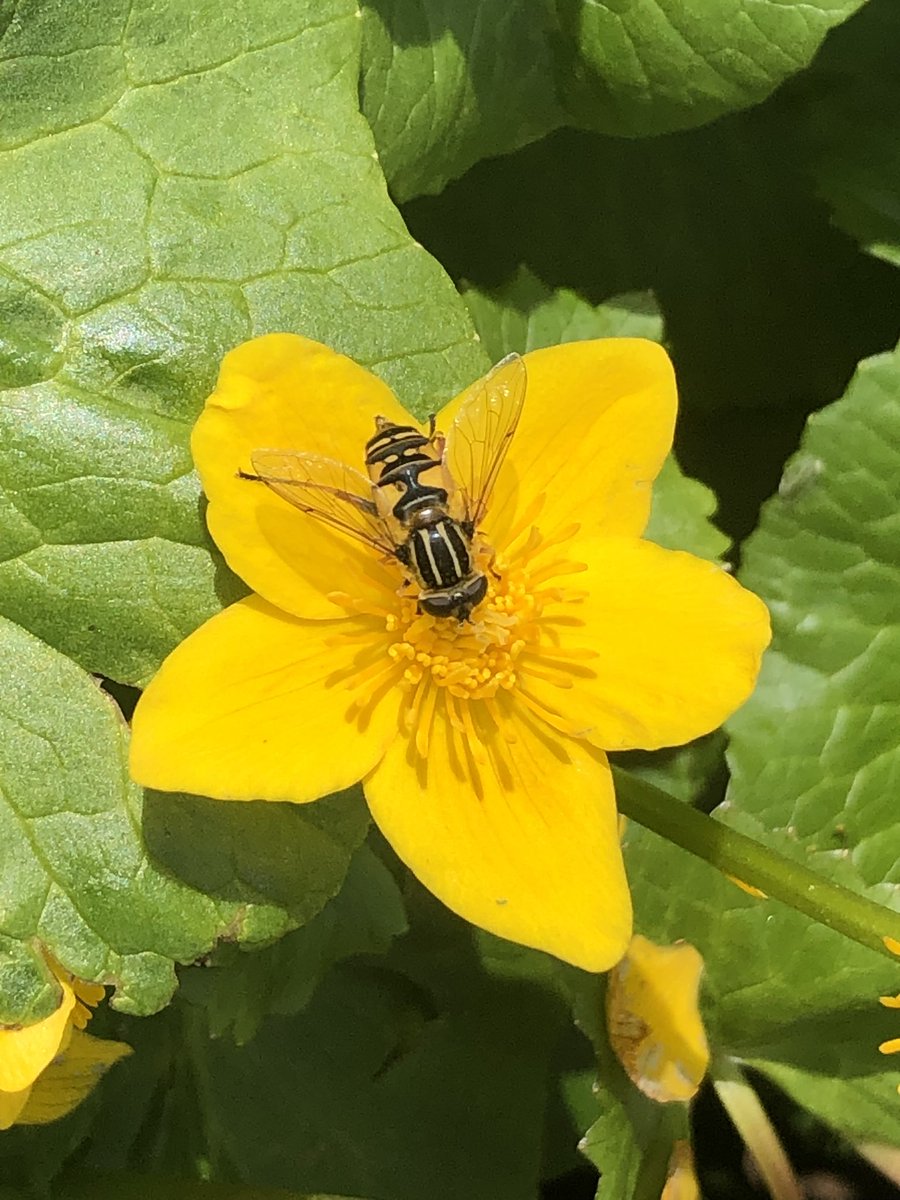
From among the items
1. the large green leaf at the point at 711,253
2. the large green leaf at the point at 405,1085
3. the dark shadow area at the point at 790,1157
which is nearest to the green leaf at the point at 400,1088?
the large green leaf at the point at 405,1085

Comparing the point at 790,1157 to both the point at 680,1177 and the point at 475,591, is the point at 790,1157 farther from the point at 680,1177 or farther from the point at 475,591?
the point at 475,591

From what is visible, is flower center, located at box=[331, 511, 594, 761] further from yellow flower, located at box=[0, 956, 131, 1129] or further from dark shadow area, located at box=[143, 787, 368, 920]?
yellow flower, located at box=[0, 956, 131, 1129]

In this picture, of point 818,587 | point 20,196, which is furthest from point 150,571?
point 818,587

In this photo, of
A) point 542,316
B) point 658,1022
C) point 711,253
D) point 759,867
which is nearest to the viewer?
point 759,867

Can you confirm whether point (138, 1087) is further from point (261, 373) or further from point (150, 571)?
point (261, 373)

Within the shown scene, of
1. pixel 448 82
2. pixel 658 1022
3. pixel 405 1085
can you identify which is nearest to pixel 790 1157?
pixel 405 1085
